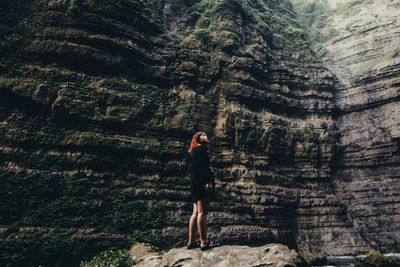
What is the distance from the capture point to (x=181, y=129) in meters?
16.0

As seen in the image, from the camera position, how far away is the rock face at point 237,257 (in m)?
4.23

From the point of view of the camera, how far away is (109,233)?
11.8 metres

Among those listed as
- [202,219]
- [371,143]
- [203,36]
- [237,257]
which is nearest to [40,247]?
[202,219]

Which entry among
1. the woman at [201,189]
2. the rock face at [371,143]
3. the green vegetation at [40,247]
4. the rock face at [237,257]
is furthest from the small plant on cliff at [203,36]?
the rock face at [237,257]

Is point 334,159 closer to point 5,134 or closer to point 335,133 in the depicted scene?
point 335,133

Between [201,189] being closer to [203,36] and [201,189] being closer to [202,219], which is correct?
[202,219]

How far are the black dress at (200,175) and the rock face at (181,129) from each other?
27.9 ft

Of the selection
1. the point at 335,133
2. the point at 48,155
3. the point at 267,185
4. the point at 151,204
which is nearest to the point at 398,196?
the point at 335,133

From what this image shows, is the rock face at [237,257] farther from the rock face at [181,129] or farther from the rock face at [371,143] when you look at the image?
the rock face at [371,143]

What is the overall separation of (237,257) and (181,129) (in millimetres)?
11738

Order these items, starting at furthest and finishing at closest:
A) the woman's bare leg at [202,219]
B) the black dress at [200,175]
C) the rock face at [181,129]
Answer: the rock face at [181,129] → the black dress at [200,175] → the woman's bare leg at [202,219]

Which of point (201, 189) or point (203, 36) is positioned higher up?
point (203, 36)

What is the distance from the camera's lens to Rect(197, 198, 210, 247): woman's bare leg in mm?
5340

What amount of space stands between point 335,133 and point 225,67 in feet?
38.3
